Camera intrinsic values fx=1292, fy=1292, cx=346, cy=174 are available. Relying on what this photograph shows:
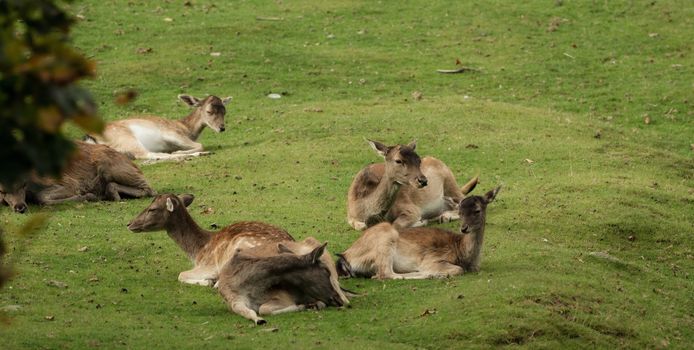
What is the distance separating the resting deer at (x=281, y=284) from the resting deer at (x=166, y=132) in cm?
796

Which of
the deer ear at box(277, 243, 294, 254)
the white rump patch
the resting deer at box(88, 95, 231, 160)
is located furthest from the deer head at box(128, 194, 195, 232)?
the white rump patch

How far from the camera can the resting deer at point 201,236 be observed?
1220 cm

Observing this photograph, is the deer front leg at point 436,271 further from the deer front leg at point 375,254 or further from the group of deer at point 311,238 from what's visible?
the deer front leg at point 375,254

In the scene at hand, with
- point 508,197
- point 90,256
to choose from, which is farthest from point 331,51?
point 90,256

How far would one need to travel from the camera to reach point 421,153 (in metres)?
18.7

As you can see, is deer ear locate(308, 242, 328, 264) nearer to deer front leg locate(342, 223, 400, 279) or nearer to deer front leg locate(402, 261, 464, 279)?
deer front leg locate(342, 223, 400, 279)

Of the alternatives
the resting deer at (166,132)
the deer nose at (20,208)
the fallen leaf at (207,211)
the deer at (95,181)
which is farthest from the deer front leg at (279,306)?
the resting deer at (166,132)

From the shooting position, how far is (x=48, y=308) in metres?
11.1

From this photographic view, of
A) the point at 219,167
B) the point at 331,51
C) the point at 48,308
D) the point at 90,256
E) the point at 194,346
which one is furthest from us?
the point at 331,51

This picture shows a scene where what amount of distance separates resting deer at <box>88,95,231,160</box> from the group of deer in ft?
8.34

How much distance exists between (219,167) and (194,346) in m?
8.58

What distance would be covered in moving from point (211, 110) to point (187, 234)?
7853 mm

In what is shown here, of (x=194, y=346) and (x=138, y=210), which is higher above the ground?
(x=194, y=346)

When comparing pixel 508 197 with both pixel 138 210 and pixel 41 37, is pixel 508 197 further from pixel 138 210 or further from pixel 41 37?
pixel 41 37
